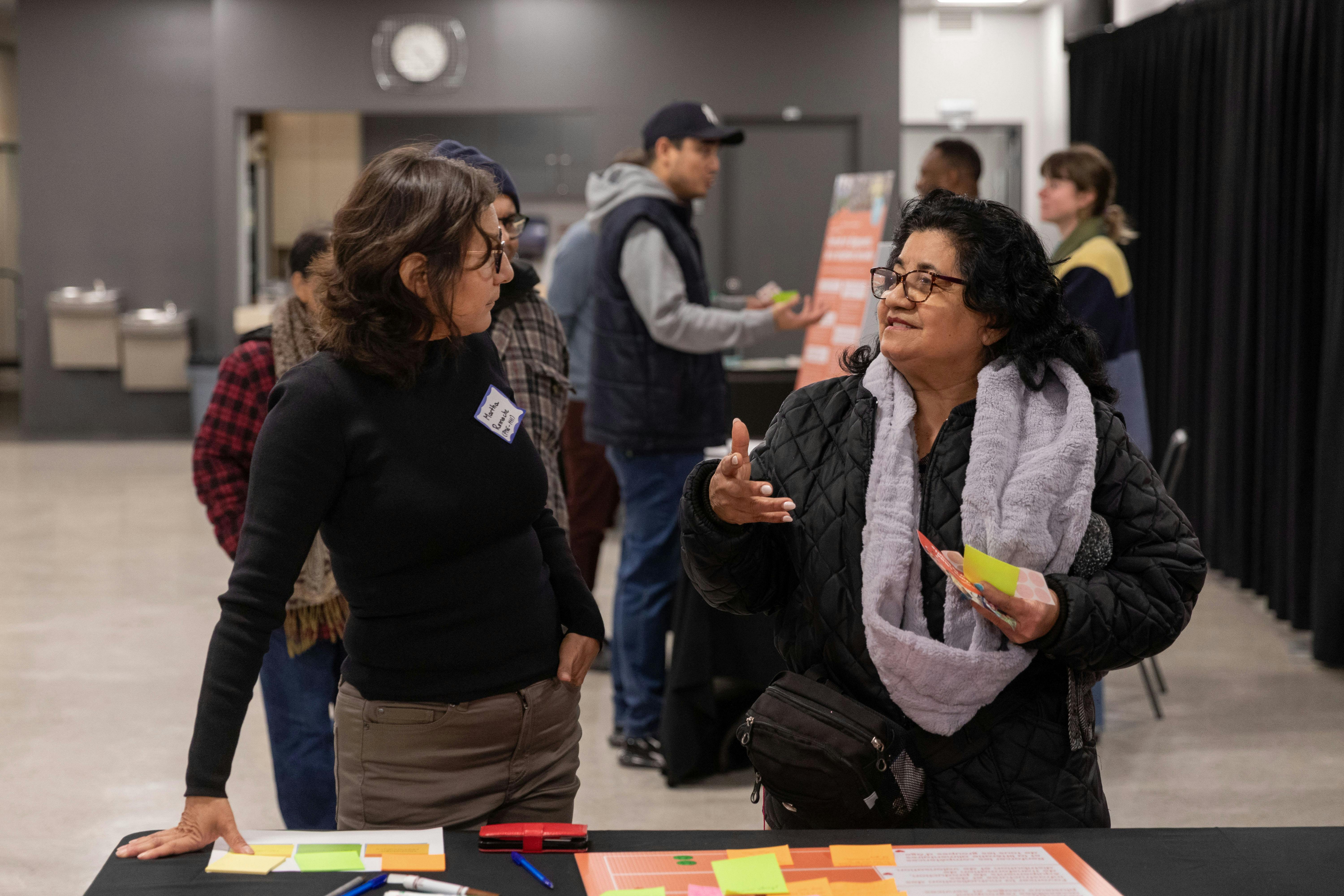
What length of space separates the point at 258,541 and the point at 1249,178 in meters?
4.99

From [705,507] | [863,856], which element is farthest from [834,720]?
[705,507]

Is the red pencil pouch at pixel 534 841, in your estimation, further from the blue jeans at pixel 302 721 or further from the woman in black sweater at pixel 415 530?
the blue jeans at pixel 302 721

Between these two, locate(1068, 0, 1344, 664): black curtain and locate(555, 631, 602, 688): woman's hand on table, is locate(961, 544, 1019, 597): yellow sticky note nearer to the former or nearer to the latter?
locate(555, 631, 602, 688): woman's hand on table

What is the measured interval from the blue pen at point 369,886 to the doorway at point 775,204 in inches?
340

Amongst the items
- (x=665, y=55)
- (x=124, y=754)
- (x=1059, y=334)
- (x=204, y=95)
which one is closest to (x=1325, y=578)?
(x=1059, y=334)

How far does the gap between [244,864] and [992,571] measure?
2.98 ft

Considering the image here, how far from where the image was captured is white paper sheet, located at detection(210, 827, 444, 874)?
1438 millimetres

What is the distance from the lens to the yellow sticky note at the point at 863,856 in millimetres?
1415

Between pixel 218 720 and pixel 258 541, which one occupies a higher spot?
pixel 258 541

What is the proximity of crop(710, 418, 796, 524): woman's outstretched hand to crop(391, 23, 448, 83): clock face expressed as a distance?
352 inches

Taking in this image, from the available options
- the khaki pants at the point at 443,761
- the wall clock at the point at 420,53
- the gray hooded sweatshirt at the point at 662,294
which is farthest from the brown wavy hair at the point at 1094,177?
the wall clock at the point at 420,53

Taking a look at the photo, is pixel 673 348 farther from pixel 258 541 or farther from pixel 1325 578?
pixel 1325 578

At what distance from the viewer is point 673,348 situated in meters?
3.51

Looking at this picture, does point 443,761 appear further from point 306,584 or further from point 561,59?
point 561,59
